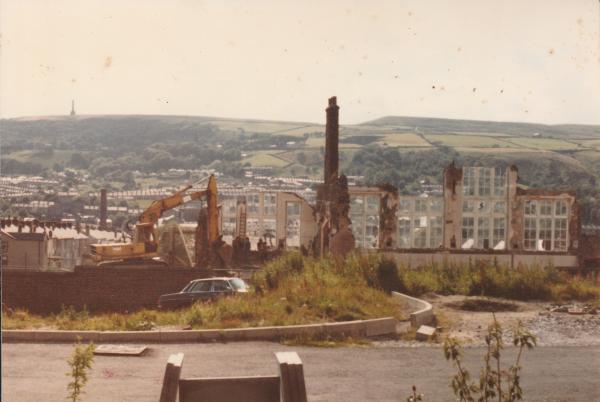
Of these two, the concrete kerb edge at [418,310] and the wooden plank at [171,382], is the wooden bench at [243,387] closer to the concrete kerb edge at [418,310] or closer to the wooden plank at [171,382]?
the wooden plank at [171,382]

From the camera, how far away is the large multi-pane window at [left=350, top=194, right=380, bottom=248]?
10453 mm

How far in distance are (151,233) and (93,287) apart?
1241mm

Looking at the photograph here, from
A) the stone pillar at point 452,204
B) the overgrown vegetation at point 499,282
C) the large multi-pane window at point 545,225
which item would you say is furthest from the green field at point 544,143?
the overgrown vegetation at point 499,282

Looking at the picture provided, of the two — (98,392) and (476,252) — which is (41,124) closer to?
(98,392)

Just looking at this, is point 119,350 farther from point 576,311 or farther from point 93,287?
point 576,311

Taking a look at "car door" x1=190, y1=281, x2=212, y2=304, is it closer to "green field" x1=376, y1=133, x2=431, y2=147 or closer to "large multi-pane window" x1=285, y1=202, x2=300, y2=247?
"large multi-pane window" x1=285, y1=202, x2=300, y2=247

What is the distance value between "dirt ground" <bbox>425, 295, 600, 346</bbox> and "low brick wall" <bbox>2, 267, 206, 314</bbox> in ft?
9.73

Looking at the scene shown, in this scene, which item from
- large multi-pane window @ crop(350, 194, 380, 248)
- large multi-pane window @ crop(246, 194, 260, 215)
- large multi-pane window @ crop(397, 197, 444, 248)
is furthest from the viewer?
large multi-pane window @ crop(350, 194, 380, 248)

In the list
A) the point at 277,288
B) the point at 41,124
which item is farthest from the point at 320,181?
the point at 41,124

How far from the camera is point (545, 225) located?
9906mm

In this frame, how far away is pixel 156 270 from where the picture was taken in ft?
30.9

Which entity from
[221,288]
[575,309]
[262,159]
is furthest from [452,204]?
[221,288]

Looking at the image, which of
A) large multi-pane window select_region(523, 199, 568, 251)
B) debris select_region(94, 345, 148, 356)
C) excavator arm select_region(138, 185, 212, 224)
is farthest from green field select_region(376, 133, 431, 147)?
debris select_region(94, 345, 148, 356)

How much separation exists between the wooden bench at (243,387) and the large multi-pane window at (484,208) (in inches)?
210
